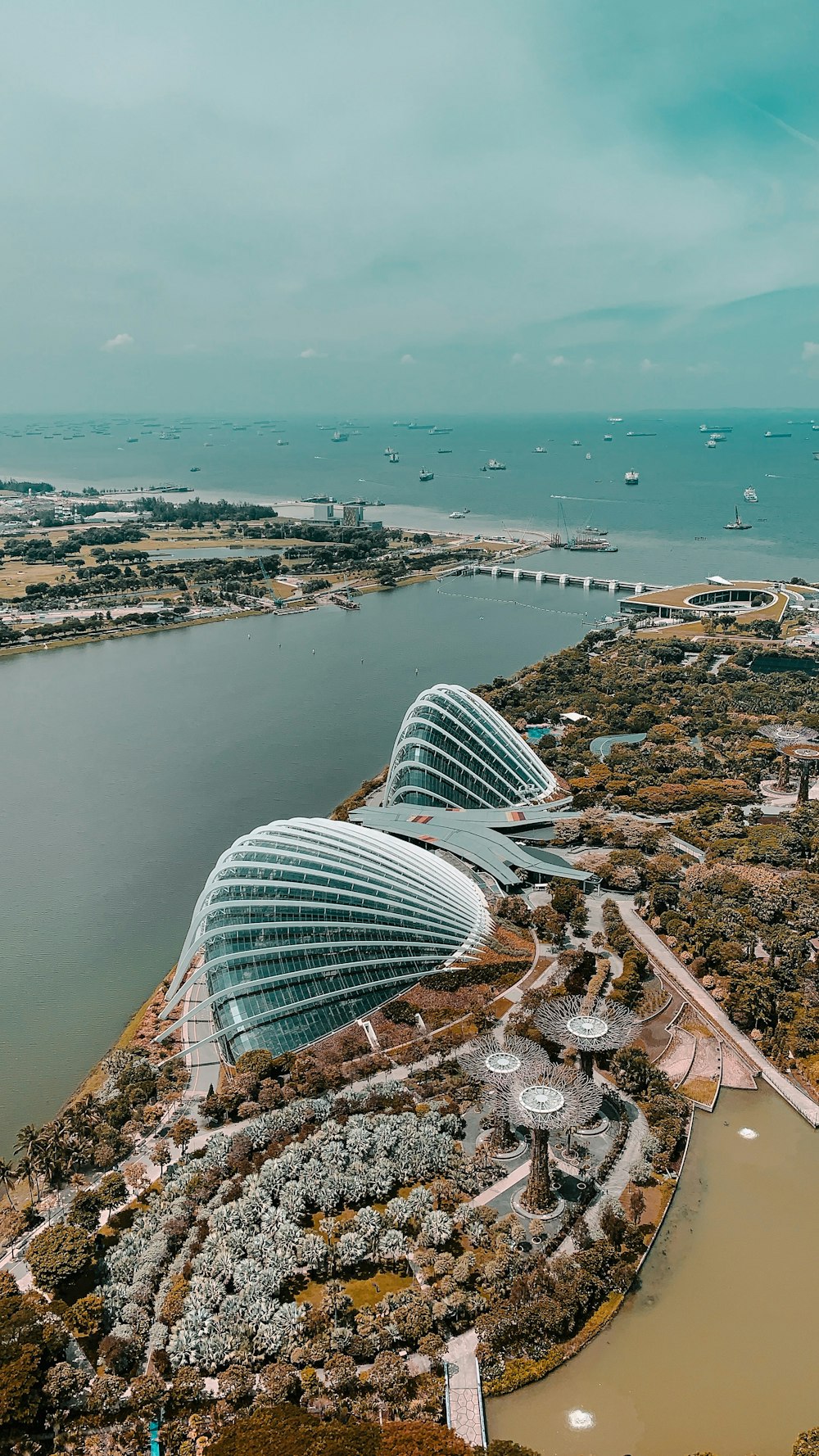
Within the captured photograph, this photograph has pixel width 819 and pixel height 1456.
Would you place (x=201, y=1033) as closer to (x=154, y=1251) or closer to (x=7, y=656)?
(x=154, y=1251)

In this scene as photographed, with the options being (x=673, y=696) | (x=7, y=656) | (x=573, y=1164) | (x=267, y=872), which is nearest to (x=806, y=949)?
(x=573, y=1164)

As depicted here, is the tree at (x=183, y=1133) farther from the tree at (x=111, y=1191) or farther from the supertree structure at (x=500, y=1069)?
the supertree structure at (x=500, y=1069)

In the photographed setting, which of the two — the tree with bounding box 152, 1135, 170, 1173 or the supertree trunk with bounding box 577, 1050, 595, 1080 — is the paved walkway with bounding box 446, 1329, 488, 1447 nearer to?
the supertree trunk with bounding box 577, 1050, 595, 1080

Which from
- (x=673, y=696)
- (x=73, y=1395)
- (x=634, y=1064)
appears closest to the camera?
(x=73, y=1395)

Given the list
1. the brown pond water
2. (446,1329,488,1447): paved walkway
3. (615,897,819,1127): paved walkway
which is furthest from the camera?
(615,897,819,1127): paved walkway

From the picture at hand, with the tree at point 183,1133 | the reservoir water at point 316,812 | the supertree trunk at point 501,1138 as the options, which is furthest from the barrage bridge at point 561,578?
the tree at point 183,1133

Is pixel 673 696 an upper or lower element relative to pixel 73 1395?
upper

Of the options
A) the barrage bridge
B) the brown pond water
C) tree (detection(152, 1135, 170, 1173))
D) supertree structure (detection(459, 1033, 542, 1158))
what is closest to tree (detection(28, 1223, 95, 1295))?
tree (detection(152, 1135, 170, 1173))
